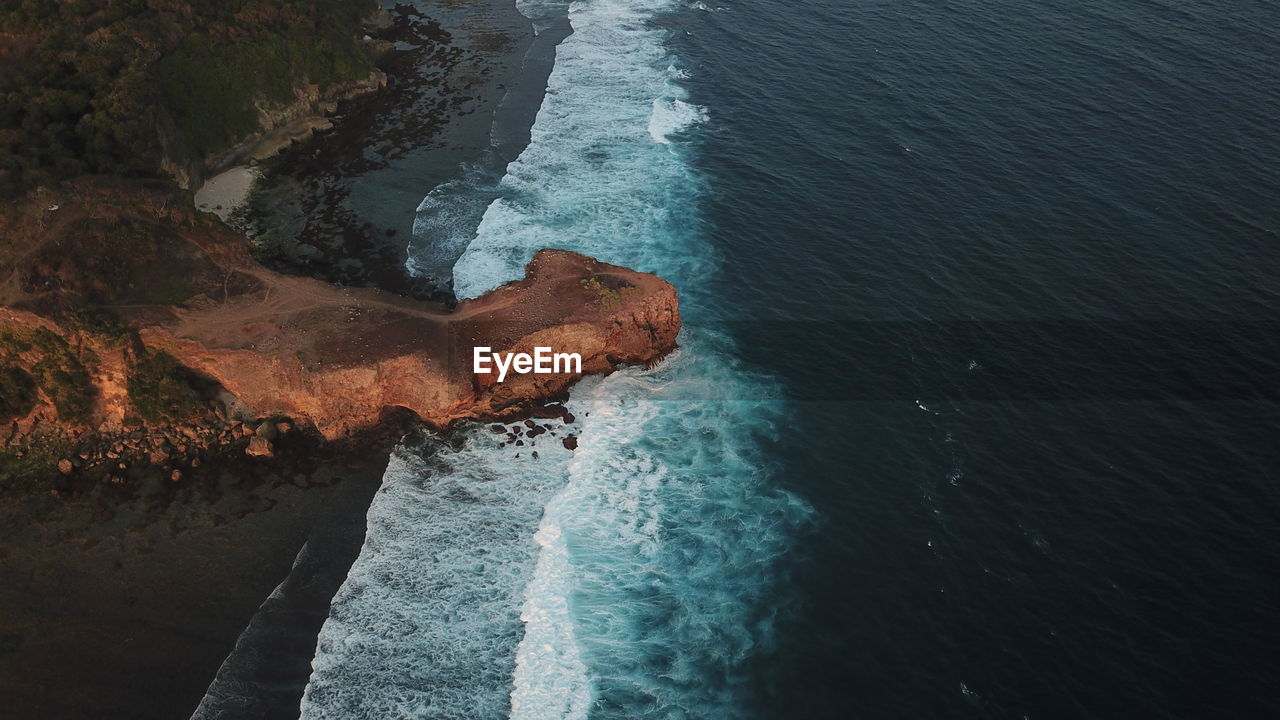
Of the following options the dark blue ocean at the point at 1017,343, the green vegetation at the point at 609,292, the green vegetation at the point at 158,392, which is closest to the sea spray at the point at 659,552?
the dark blue ocean at the point at 1017,343

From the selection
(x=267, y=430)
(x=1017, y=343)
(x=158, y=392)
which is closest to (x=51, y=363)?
(x=158, y=392)

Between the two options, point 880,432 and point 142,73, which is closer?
point 880,432

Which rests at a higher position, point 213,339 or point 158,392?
point 213,339

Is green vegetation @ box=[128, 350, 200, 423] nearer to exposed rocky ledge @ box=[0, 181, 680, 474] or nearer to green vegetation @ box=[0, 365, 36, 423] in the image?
exposed rocky ledge @ box=[0, 181, 680, 474]

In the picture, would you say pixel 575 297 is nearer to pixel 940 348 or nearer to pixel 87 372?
pixel 940 348

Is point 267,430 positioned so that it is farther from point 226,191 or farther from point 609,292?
point 226,191

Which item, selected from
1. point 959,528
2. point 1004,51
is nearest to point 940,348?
point 959,528
